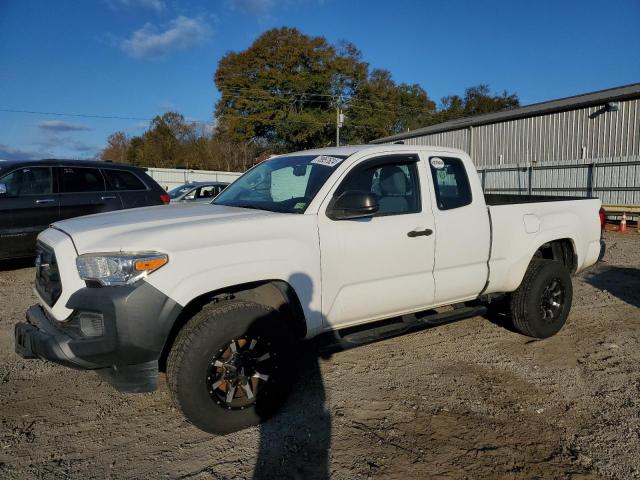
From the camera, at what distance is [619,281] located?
7645mm

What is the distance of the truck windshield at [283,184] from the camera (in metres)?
3.72

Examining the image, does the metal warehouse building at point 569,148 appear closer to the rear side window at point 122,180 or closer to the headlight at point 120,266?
the rear side window at point 122,180

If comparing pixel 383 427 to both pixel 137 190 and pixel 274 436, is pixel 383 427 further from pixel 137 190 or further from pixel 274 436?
pixel 137 190

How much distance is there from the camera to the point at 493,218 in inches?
177

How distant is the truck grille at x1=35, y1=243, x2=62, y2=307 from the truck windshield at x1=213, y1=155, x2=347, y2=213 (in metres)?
1.42

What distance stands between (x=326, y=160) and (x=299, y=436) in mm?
2068

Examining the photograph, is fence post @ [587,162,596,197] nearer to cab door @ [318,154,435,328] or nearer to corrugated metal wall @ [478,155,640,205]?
corrugated metal wall @ [478,155,640,205]

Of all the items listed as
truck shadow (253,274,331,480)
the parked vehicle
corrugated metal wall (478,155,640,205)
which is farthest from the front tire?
corrugated metal wall (478,155,640,205)

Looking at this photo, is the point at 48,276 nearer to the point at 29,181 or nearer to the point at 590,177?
the point at 29,181

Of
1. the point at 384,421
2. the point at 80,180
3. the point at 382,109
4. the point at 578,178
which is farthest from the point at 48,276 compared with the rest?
the point at 382,109

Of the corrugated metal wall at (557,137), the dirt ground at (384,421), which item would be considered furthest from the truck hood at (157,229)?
the corrugated metal wall at (557,137)

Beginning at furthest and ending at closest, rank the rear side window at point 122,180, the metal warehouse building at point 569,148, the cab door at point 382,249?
the metal warehouse building at point 569,148, the rear side window at point 122,180, the cab door at point 382,249

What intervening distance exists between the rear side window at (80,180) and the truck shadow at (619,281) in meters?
8.16

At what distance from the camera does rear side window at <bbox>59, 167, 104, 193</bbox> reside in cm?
812
